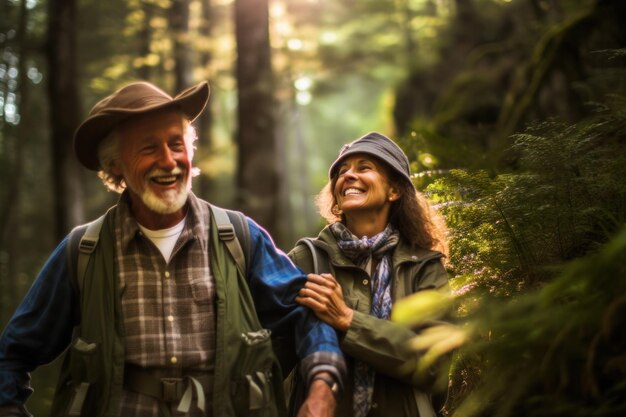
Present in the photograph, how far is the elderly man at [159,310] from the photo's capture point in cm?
376

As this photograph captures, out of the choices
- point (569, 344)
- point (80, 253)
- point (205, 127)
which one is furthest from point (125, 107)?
point (205, 127)

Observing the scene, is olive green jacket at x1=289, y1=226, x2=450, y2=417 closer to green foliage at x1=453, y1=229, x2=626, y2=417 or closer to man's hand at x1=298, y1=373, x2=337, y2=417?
man's hand at x1=298, y1=373, x2=337, y2=417

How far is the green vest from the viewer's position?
12.1ft

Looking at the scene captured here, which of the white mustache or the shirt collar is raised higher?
the white mustache

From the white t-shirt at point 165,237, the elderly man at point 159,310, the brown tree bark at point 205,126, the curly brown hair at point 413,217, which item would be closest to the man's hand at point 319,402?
the elderly man at point 159,310

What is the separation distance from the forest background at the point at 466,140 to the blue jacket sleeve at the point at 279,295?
0.90m

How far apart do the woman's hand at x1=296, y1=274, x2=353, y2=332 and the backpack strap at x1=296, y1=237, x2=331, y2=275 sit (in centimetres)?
29

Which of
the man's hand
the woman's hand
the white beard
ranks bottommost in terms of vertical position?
the man's hand

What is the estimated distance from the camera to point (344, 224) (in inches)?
194

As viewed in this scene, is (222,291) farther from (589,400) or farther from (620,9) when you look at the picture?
(620,9)

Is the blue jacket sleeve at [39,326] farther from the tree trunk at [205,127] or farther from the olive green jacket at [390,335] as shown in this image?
the tree trunk at [205,127]

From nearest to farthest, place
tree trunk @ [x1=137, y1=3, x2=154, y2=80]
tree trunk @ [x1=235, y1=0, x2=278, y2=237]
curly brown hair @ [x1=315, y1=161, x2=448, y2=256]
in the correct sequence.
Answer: curly brown hair @ [x1=315, y1=161, x2=448, y2=256]
tree trunk @ [x1=235, y1=0, x2=278, y2=237]
tree trunk @ [x1=137, y1=3, x2=154, y2=80]

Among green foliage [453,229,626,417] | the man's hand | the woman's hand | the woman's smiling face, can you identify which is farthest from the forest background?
the man's hand

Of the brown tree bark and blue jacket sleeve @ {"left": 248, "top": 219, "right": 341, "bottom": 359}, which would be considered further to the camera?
the brown tree bark
